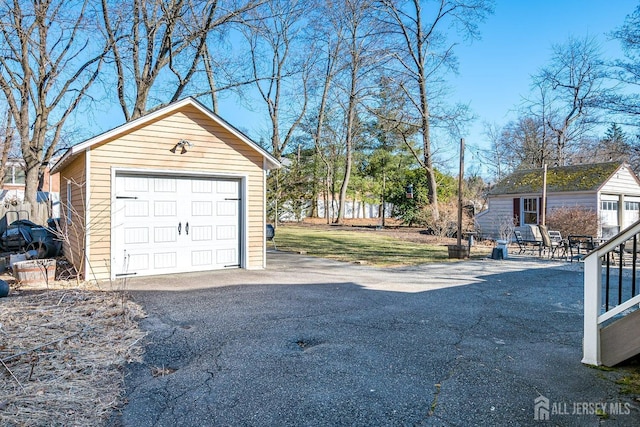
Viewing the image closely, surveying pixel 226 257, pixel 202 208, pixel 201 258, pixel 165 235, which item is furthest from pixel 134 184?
pixel 226 257

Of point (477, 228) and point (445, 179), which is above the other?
point (445, 179)

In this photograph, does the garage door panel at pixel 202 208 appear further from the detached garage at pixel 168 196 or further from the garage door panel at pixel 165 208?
the garage door panel at pixel 165 208

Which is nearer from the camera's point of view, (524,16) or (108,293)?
(108,293)

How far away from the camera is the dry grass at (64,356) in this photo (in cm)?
283

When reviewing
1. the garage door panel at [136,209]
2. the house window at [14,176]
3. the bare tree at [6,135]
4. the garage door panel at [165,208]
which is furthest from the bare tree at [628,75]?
the house window at [14,176]

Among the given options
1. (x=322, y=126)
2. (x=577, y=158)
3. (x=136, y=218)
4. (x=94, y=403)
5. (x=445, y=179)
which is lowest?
(x=94, y=403)

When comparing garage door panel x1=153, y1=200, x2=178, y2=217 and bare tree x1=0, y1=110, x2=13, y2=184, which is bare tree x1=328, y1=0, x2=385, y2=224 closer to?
bare tree x1=0, y1=110, x2=13, y2=184

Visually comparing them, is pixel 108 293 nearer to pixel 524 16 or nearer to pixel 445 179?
pixel 524 16

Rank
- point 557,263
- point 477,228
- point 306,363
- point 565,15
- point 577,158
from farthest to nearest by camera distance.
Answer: point 577,158 → point 477,228 → point 565,15 → point 557,263 → point 306,363

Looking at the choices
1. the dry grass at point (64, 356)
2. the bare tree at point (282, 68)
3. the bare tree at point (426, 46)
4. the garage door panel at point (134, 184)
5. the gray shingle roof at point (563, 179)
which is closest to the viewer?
the dry grass at point (64, 356)

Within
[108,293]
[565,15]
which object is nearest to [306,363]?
[108,293]

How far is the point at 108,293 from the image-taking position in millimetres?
6754

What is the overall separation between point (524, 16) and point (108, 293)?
1758 cm

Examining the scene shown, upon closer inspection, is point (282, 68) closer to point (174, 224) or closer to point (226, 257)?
point (226, 257)
